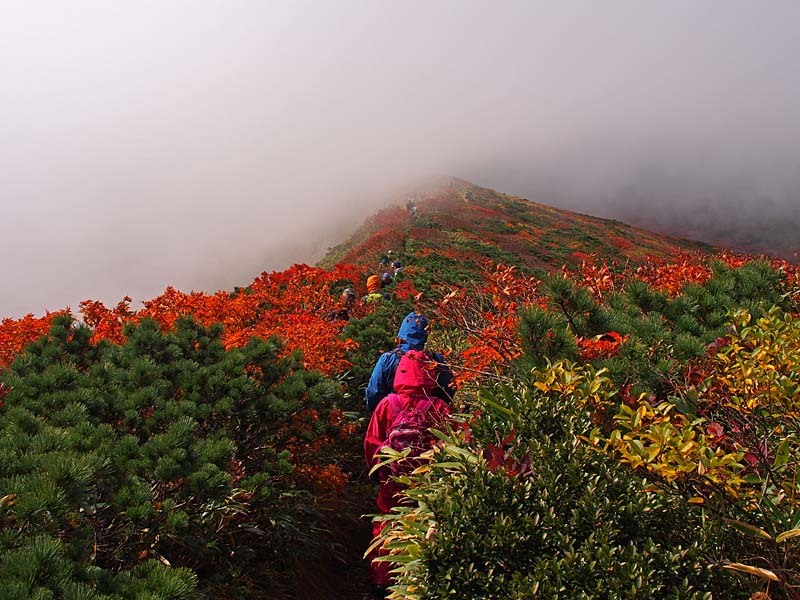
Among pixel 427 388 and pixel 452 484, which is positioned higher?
pixel 427 388

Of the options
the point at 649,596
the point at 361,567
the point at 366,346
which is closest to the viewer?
the point at 649,596

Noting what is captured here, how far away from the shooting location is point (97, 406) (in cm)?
282

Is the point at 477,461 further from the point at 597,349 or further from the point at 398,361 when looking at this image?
the point at 398,361

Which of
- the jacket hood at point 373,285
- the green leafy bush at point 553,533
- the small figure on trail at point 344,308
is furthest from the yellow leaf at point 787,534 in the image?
the jacket hood at point 373,285

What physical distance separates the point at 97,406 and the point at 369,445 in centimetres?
180

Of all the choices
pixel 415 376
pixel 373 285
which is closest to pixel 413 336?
pixel 415 376

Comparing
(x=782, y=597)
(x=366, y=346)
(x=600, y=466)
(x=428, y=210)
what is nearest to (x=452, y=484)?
(x=600, y=466)

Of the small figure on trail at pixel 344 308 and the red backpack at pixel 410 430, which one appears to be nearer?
the red backpack at pixel 410 430

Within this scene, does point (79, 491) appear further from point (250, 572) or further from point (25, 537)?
point (250, 572)

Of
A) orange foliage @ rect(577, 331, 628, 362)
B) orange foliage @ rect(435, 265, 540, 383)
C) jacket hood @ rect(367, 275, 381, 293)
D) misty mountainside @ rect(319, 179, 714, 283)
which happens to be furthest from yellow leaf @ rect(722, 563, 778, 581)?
misty mountainside @ rect(319, 179, 714, 283)

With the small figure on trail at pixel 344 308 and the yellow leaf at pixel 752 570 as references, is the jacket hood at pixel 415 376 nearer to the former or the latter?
the yellow leaf at pixel 752 570

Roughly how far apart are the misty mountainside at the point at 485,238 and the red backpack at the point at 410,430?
1610 cm

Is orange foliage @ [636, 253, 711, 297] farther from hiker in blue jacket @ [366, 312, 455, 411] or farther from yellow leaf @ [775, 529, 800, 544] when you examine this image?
yellow leaf @ [775, 529, 800, 544]

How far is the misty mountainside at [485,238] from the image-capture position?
2622cm
